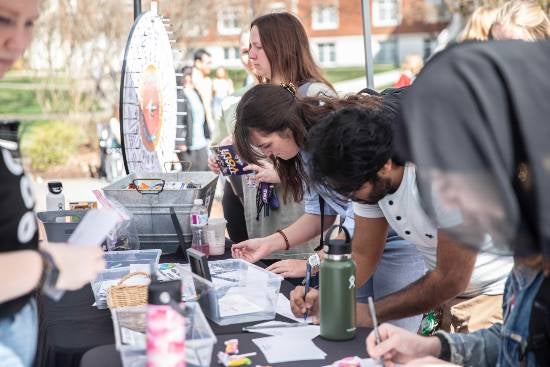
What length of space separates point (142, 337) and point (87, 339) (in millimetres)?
340

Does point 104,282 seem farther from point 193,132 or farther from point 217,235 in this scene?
point 193,132

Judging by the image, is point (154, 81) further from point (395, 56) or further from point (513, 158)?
point (395, 56)

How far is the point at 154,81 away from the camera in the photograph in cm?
336

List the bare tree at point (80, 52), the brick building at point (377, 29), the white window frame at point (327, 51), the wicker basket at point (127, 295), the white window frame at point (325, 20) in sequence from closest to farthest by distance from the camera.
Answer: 1. the wicker basket at point (127, 295)
2. the bare tree at point (80, 52)
3. the brick building at point (377, 29)
4. the white window frame at point (325, 20)
5. the white window frame at point (327, 51)

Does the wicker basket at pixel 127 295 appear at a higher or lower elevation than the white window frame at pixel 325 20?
lower

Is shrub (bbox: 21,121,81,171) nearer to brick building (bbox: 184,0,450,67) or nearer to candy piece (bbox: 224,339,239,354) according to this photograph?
candy piece (bbox: 224,339,239,354)

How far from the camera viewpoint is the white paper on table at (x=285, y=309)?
6.56ft

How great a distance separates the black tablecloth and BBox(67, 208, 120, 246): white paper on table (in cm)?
37

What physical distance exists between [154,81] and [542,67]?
98.4 inches

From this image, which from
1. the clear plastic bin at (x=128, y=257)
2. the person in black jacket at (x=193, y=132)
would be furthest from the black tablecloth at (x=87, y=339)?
the person in black jacket at (x=193, y=132)

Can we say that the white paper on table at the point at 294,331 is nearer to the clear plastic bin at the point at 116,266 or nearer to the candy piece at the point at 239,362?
the candy piece at the point at 239,362

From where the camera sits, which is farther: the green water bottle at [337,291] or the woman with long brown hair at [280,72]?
the woman with long brown hair at [280,72]

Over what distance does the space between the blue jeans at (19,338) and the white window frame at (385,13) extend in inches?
1308

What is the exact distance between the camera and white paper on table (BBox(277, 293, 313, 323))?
1999 mm
